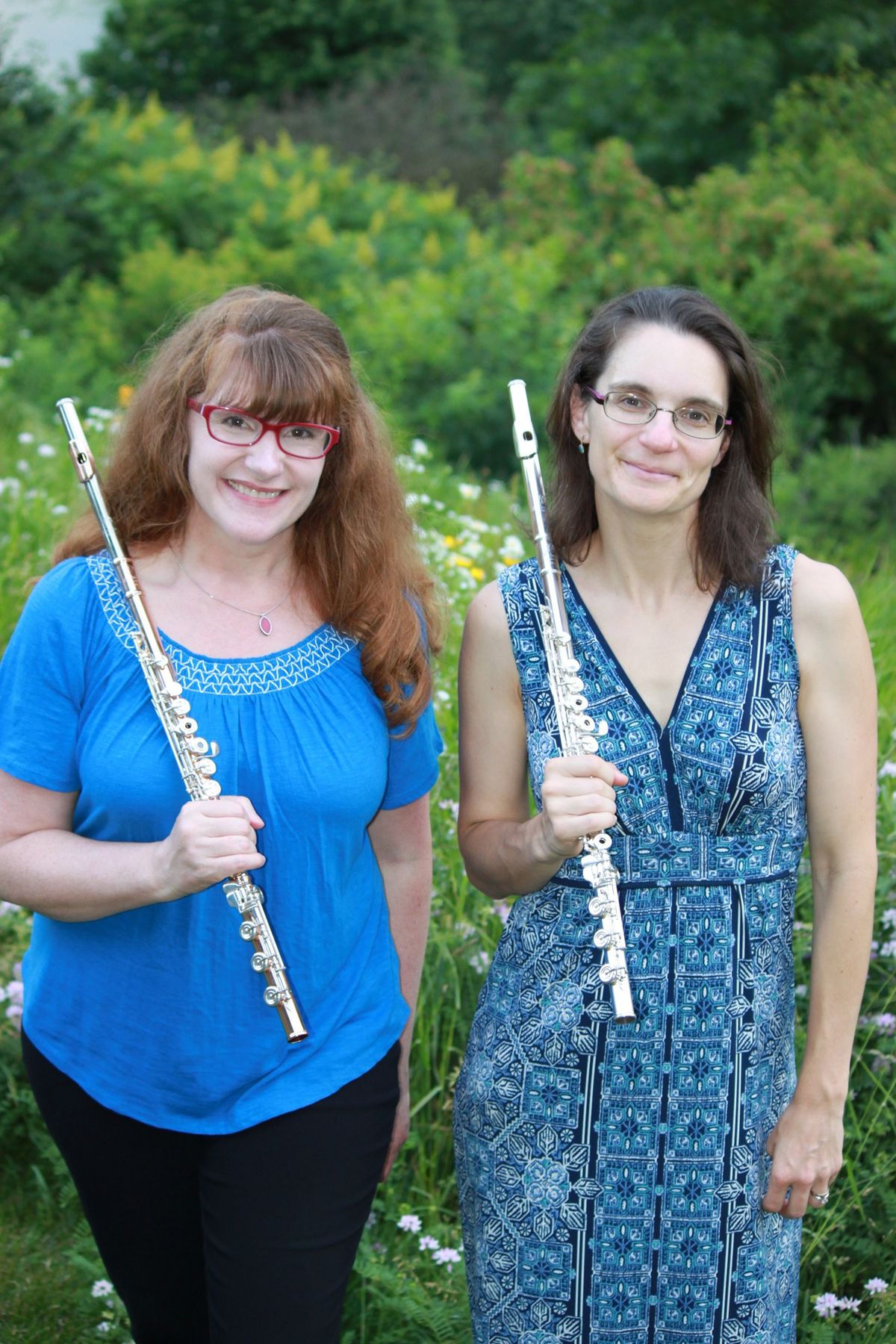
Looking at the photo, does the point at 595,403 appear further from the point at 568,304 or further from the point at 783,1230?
the point at 568,304

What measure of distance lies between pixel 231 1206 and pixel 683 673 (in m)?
0.99

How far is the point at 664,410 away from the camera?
2014 mm

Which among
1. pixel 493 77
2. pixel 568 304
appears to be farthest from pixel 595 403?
pixel 493 77

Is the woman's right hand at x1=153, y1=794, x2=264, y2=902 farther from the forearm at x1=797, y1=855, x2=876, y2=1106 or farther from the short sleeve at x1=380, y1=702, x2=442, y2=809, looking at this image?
the forearm at x1=797, y1=855, x2=876, y2=1106

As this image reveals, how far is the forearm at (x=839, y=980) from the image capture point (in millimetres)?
2027

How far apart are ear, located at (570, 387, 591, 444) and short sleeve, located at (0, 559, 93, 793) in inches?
31.1

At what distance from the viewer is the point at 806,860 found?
10.7ft

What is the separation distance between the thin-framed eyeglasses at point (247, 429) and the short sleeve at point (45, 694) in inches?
12.1

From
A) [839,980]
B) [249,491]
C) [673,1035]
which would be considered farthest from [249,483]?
[839,980]

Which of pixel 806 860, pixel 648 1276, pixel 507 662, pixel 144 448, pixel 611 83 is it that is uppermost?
pixel 611 83

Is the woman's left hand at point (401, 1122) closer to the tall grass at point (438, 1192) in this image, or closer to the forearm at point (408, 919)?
the forearm at point (408, 919)

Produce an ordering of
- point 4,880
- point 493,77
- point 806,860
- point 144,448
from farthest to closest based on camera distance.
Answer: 1. point 493,77
2. point 806,860
3. point 144,448
4. point 4,880

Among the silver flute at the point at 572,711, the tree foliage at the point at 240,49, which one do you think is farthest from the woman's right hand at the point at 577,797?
the tree foliage at the point at 240,49

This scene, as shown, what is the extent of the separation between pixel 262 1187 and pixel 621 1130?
518mm
